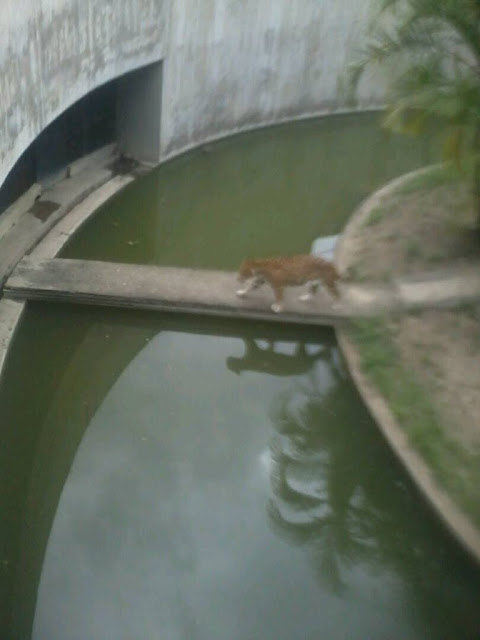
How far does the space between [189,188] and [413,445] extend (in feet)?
19.5

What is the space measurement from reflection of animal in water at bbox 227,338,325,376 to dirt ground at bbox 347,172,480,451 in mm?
955

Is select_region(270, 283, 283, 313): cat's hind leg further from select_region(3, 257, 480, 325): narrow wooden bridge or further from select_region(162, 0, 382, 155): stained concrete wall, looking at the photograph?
select_region(162, 0, 382, 155): stained concrete wall

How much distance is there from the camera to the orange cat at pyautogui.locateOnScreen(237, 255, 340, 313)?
7.54m

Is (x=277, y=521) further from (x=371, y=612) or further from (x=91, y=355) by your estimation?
(x=91, y=355)

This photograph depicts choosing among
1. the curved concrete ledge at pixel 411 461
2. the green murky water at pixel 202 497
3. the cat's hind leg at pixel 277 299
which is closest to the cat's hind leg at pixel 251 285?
the cat's hind leg at pixel 277 299

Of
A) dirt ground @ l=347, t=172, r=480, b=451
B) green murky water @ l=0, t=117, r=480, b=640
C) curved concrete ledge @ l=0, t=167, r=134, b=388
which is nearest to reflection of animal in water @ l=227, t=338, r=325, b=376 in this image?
green murky water @ l=0, t=117, r=480, b=640

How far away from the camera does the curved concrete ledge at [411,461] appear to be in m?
5.54

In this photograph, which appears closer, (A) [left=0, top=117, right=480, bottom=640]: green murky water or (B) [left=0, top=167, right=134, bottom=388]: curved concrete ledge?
(A) [left=0, top=117, right=480, bottom=640]: green murky water

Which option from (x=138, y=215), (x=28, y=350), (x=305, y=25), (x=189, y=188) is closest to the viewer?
(x=28, y=350)

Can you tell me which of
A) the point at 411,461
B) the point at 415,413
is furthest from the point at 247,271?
the point at 411,461

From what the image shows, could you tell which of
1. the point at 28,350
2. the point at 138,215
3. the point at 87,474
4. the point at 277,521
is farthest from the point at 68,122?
the point at 277,521

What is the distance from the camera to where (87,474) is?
6289mm

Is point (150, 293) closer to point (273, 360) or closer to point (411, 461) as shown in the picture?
point (273, 360)

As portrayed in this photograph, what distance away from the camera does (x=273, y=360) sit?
25.3ft
